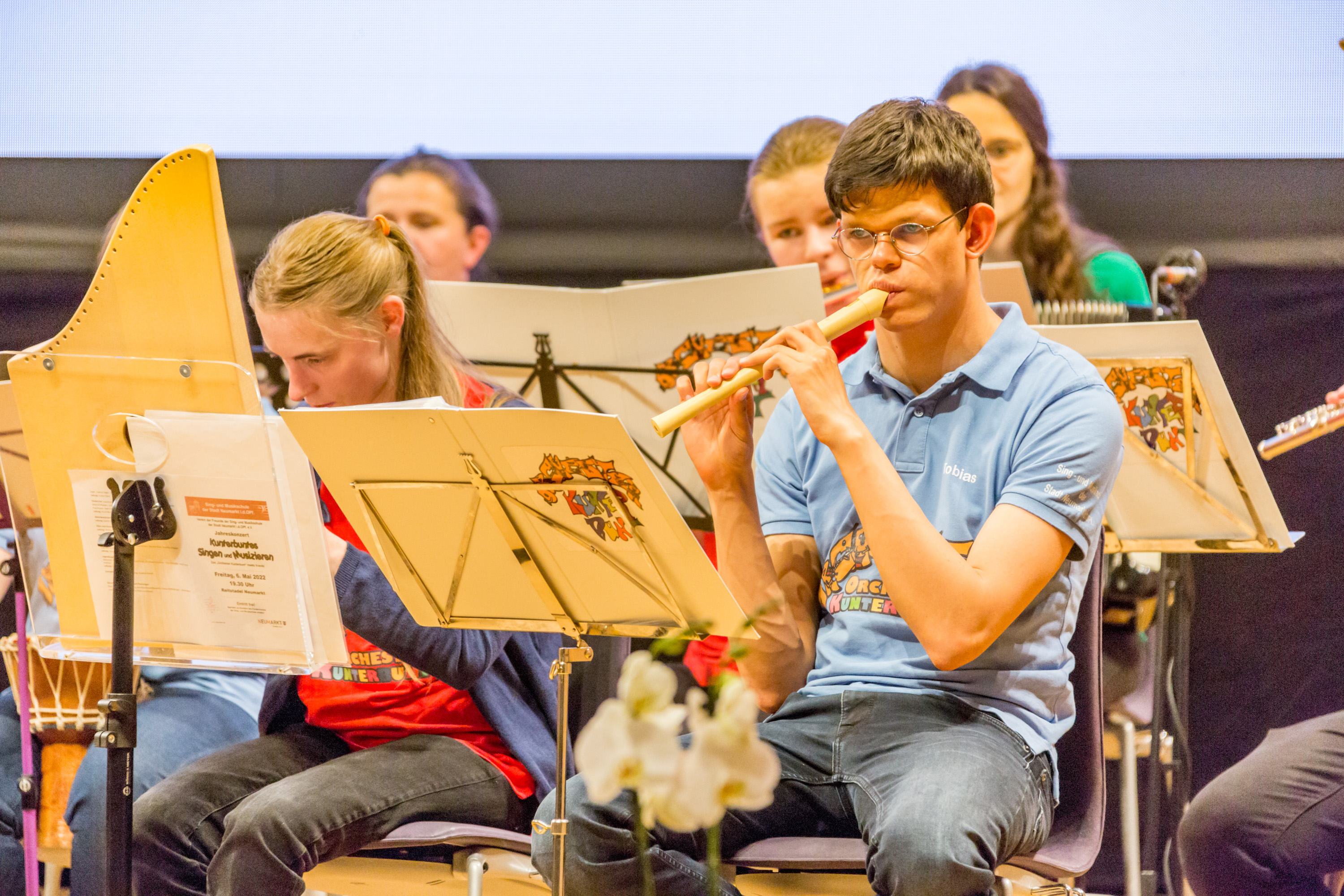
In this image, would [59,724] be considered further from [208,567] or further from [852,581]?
[852,581]

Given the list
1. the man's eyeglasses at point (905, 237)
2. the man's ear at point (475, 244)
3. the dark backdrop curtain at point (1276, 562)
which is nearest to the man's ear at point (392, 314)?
the man's eyeglasses at point (905, 237)

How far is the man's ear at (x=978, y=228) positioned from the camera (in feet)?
4.95

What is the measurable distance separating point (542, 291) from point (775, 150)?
68 centimetres

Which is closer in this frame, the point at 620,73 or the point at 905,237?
A: the point at 905,237

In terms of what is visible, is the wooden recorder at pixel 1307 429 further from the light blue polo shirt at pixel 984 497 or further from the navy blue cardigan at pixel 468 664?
the navy blue cardigan at pixel 468 664

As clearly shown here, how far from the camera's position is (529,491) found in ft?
4.31

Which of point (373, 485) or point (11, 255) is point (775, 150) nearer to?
point (373, 485)

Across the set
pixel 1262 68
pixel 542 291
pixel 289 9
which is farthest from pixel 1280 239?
pixel 289 9

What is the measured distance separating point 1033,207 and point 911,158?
49.0 inches

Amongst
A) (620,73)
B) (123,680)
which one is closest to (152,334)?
(123,680)

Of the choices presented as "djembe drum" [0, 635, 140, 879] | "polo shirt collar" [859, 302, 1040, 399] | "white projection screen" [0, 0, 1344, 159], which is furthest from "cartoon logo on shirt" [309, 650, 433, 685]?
"white projection screen" [0, 0, 1344, 159]

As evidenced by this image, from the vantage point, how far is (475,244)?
116 inches

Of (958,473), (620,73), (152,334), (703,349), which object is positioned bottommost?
(958,473)

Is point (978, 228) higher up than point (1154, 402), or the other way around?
point (978, 228)
